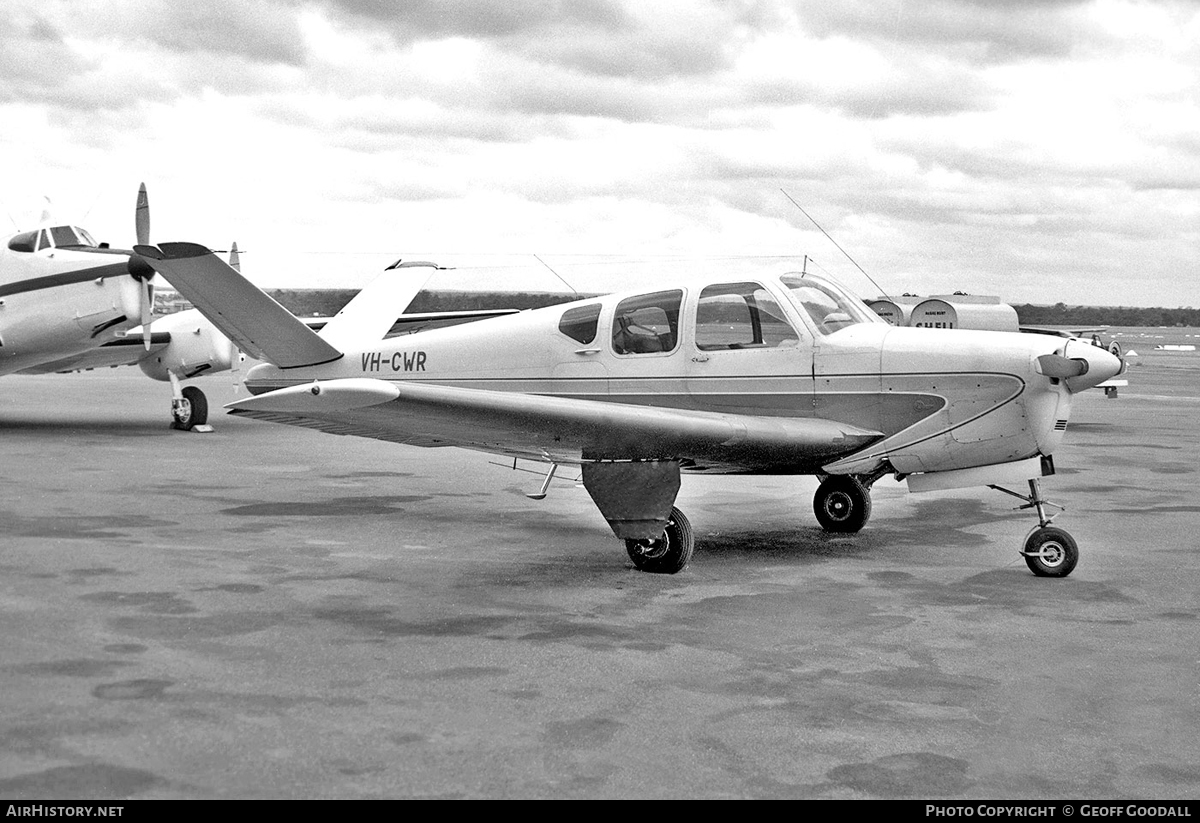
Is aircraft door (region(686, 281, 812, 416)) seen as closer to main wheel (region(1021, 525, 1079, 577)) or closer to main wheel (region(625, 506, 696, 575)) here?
main wheel (region(625, 506, 696, 575))

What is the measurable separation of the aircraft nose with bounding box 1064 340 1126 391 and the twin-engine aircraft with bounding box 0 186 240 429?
14.3m

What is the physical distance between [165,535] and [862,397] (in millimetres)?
5533

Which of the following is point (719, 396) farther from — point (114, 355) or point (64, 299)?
point (114, 355)

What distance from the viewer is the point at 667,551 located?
834cm

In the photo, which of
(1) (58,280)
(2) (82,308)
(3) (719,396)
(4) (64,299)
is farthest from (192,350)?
(3) (719,396)

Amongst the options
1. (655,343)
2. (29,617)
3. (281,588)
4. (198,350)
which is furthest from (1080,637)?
(198,350)

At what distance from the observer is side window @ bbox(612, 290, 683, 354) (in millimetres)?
9531

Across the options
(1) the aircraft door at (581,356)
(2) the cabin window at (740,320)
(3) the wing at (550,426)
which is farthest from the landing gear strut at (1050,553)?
(1) the aircraft door at (581,356)

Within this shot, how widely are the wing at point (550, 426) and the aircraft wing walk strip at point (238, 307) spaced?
1.51 metres

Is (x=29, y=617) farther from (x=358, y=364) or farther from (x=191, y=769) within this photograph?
(x=358, y=364)

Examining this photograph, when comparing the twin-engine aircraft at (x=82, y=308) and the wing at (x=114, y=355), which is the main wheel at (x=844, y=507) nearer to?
the twin-engine aircraft at (x=82, y=308)

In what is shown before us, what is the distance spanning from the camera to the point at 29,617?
659 cm

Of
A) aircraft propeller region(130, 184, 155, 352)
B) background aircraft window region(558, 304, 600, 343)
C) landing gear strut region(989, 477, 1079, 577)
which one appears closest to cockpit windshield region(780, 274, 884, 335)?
background aircraft window region(558, 304, 600, 343)

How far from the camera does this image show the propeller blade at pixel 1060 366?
8.26 m
